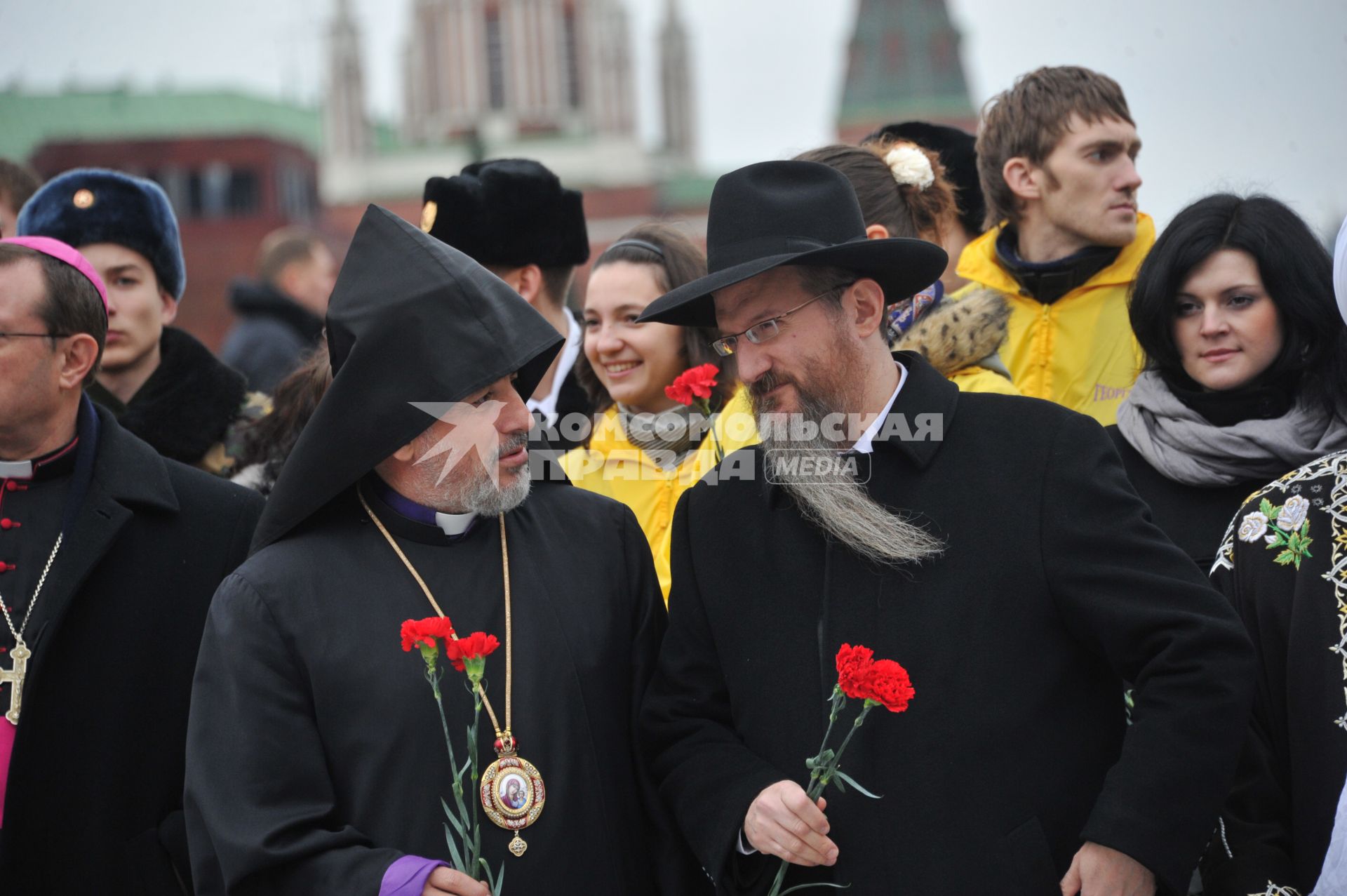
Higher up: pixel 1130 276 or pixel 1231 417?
pixel 1130 276

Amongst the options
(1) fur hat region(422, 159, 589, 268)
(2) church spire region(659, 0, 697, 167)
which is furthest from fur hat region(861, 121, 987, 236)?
(2) church spire region(659, 0, 697, 167)

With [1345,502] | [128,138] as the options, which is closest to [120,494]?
[1345,502]

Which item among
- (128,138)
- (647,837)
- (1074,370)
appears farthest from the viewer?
(128,138)

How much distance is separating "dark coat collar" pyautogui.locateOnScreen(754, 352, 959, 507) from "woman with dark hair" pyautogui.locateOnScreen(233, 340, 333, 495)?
5.32 ft

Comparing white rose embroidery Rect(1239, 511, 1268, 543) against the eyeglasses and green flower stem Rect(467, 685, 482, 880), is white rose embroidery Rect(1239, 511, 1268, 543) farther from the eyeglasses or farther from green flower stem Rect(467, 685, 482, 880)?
green flower stem Rect(467, 685, 482, 880)

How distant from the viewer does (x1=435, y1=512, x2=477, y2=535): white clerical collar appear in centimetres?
325

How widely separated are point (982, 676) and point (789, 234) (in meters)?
0.96

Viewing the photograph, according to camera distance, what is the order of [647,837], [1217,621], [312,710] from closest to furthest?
[1217,621] → [312,710] → [647,837]

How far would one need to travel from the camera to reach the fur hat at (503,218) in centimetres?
507

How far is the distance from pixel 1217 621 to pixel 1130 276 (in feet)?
6.85

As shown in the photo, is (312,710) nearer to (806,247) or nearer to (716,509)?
(716,509)

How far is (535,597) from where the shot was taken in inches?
127

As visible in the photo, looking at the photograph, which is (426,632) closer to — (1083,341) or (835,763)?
(835,763)

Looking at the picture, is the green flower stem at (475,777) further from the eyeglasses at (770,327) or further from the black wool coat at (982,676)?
the eyeglasses at (770,327)
